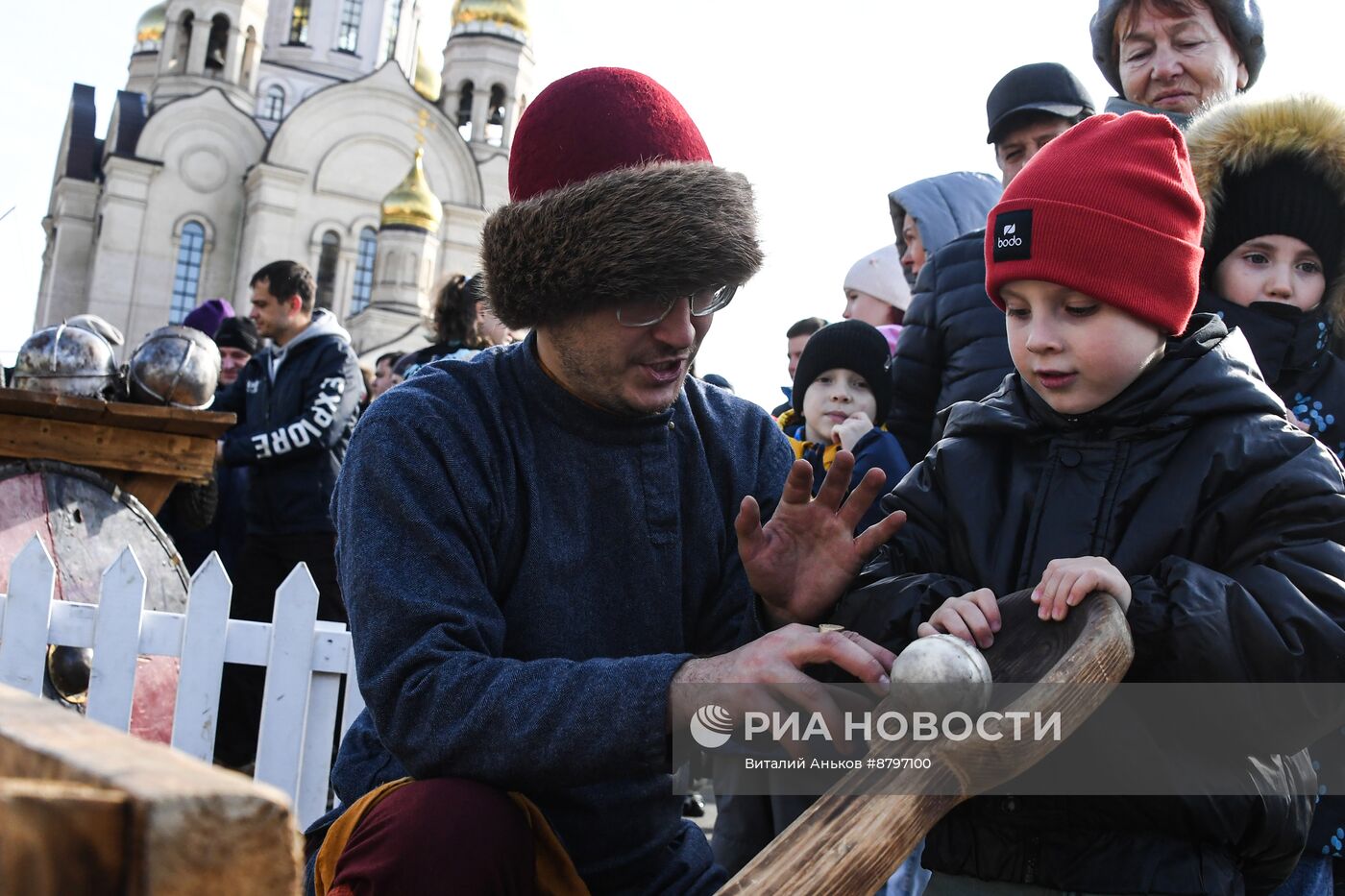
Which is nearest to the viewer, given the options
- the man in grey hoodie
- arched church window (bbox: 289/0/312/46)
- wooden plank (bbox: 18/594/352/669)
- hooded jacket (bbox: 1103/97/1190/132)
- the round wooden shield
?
hooded jacket (bbox: 1103/97/1190/132)

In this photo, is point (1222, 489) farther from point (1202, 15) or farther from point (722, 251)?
point (1202, 15)

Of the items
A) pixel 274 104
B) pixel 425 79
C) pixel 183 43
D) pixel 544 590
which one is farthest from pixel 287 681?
pixel 425 79

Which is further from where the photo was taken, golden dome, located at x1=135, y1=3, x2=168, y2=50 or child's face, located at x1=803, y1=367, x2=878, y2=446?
golden dome, located at x1=135, y1=3, x2=168, y2=50

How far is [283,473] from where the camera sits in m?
5.70

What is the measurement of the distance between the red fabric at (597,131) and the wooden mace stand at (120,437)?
3.12m

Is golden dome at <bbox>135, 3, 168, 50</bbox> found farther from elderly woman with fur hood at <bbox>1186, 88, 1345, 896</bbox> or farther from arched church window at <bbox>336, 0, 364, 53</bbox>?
elderly woman with fur hood at <bbox>1186, 88, 1345, 896</bbox>

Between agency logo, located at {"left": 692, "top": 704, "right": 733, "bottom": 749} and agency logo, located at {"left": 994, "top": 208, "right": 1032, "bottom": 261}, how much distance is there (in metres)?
0.88

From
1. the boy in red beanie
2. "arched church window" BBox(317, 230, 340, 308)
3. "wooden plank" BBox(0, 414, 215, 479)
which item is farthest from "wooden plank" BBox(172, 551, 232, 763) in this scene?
"arched church window" BBox(317, 230, 340, 308)

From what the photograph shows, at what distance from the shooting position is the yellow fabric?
5.96 feet

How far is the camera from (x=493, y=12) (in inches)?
1865

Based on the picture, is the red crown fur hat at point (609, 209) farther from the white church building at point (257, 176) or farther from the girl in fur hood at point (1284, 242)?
the white church building at point (257, 176)

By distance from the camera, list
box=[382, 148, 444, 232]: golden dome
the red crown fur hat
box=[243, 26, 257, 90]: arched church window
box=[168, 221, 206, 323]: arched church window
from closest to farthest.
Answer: the red crown fur hat → box=[382, 148, 444, 232]: golden dome → box=[168, 221, 206, 323]: arched church window → box=[243, 26, 257, 90]: arched church window

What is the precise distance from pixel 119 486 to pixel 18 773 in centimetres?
452

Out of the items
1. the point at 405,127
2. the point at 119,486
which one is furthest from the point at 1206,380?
the point at 405,127
